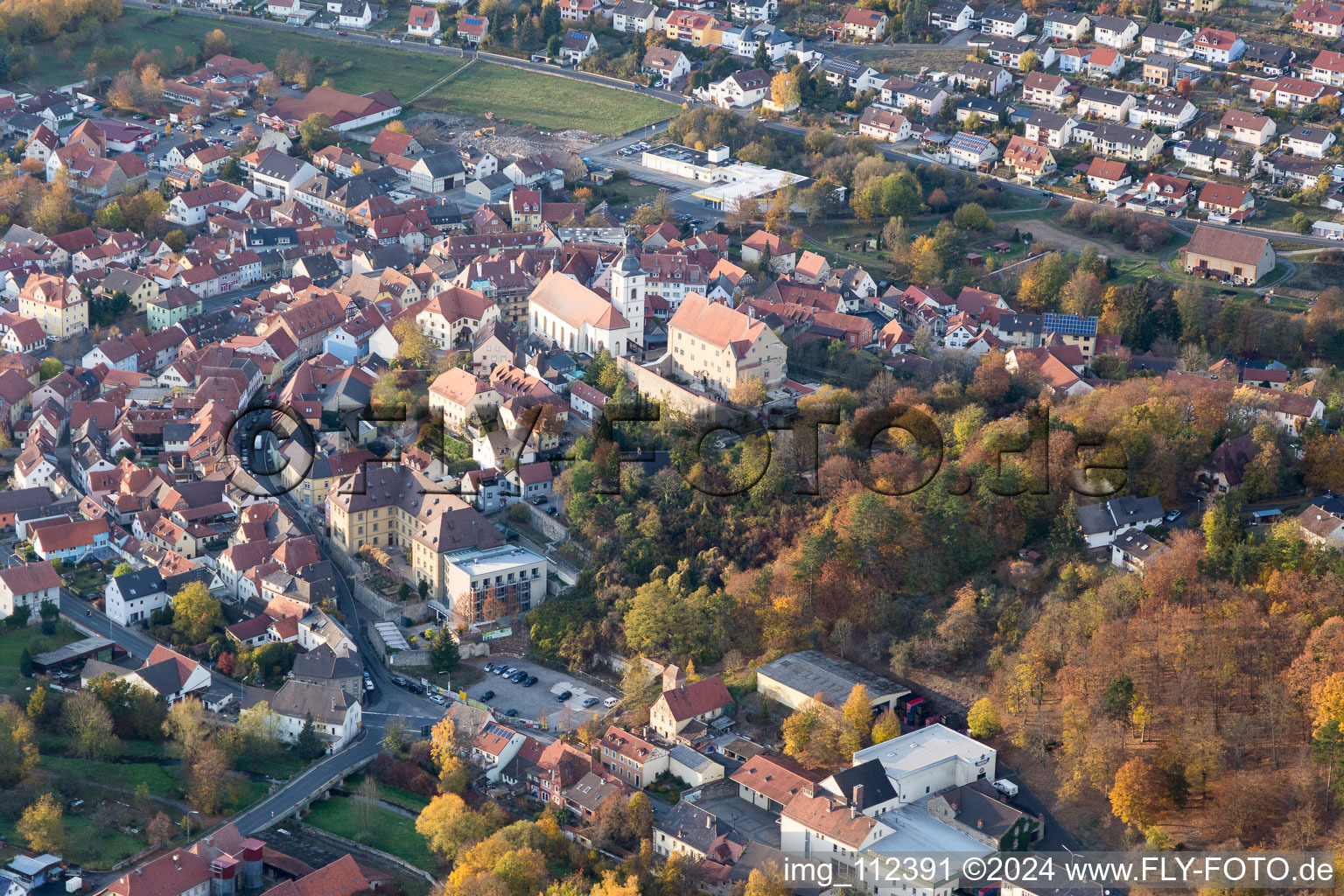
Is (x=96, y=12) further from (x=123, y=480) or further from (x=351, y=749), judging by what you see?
(x=351, y=749)

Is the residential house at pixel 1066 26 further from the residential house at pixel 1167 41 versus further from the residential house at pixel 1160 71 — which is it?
the residential house at pixel 1160 71

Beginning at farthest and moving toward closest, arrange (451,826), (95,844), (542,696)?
(542,696) → (95,844) → (451,826)

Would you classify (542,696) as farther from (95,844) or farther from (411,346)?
(411,346)

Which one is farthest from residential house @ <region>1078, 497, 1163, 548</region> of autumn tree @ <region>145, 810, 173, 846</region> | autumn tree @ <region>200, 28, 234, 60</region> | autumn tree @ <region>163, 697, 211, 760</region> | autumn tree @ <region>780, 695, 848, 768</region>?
autumn tree @ <region>200, 28, 234, 60</region>

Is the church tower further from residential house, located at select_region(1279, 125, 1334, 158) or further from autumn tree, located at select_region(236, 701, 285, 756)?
residential house, located at select_region(1279, 125, 1334, 158)

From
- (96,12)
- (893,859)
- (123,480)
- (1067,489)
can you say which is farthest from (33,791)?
(96,12)

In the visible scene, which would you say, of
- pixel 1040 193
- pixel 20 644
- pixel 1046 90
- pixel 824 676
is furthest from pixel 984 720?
pixel 1046 90
